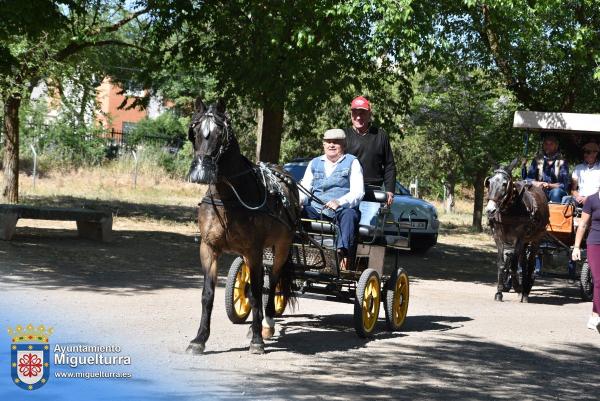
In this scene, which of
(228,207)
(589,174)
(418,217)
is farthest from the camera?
(418,217)

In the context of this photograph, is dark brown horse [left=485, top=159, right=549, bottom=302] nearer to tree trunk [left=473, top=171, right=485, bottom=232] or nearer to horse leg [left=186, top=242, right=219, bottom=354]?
horse leg [left=186, top=242, right=219, bottom=354]

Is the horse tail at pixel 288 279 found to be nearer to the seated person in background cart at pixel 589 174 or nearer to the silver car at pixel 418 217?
the seated person in background cart at pixel 589 174

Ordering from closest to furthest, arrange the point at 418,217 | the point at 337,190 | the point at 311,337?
the point at 311,337 → the point at 337,190 → the point at 418,217

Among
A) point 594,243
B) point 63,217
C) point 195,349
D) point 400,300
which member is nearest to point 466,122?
point 63,217

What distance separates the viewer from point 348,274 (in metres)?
11.2

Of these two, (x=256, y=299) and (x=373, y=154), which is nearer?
(x=256, y=299)

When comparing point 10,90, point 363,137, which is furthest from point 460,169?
point 363,137

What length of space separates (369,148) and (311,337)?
261 centimetres

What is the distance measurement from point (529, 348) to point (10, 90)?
722 inches

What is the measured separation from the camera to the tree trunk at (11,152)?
27.9m

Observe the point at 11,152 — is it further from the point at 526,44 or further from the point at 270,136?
the point at 526,44

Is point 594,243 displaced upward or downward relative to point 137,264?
upward

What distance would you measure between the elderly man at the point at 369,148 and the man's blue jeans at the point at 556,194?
6.01 metres

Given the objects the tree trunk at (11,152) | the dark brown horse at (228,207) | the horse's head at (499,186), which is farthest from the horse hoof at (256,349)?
the tree trunk at (11,152)
